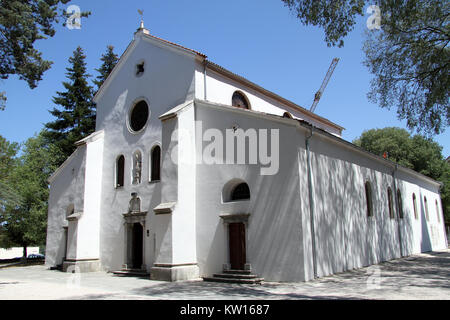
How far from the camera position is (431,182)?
99.6 ft

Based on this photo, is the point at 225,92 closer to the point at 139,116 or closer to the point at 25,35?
the point at 139,116

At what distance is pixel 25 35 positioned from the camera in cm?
1339

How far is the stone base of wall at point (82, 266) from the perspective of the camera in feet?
59.6

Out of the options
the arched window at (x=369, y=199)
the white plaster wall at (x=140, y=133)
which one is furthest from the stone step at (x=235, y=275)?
the arched window at (x=369, y=199)

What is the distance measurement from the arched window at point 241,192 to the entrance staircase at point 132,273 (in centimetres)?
538

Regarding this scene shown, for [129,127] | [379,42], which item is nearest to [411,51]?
[379,42]

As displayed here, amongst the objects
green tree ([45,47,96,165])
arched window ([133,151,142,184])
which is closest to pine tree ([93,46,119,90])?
green tree ([45,47,96,165])

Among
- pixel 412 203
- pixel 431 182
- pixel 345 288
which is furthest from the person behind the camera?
pixel 431 182

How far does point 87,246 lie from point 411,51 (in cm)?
1791

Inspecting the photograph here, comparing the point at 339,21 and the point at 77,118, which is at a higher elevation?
the point at 77,118

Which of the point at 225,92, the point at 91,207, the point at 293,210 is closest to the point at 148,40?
the point at 225,92

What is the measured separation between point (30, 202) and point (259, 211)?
81.6 feet

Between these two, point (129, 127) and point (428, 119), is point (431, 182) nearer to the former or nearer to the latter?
point (428, 119)

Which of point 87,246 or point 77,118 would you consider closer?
point 87,246
